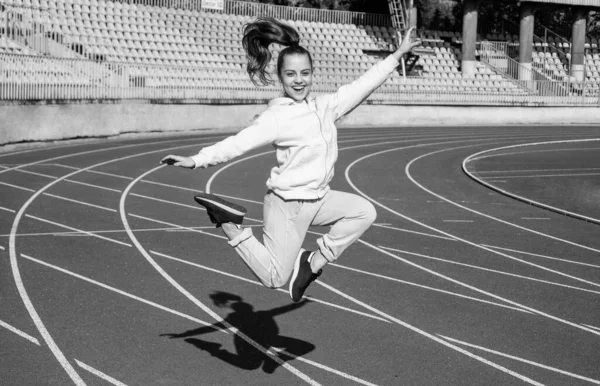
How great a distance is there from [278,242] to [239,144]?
665mm

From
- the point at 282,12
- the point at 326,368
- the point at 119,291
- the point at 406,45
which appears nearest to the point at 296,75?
the point at 406,45

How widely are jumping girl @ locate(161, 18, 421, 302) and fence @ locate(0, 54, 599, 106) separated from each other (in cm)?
1729

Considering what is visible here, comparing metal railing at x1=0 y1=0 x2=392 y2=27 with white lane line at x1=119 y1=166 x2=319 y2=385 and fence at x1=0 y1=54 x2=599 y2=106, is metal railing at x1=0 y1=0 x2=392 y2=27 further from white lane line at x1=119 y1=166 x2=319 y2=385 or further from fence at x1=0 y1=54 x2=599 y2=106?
white lane line at x1=119 y1=166 x2=319 y2=385

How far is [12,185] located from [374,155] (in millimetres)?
10393

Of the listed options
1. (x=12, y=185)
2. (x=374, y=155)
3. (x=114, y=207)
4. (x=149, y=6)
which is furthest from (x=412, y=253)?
(x=149, y=6)

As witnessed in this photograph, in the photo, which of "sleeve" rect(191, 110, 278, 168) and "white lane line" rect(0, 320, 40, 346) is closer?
"sleeve" rect(191, 110, 278, 168)

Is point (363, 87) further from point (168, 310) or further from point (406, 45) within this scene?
point (168, 310)

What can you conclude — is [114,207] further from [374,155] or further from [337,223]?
[374,155]

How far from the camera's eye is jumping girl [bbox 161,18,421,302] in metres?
5.39

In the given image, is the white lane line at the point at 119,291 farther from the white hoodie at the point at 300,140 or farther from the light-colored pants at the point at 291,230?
the white hoodie at the point at 300,140

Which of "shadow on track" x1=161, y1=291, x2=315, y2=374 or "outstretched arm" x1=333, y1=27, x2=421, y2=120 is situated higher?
"outstretched arm" x1=333, y1=27, x2=421, y2=120

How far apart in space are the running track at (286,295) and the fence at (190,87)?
17.3 ft

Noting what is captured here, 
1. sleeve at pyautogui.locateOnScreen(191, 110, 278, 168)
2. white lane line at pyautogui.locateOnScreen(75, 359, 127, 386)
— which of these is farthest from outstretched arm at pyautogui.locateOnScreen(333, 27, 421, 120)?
white lane line at pyautogui.locateOnScreen(75, 359, 127, 386)

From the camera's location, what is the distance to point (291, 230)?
548 cm
